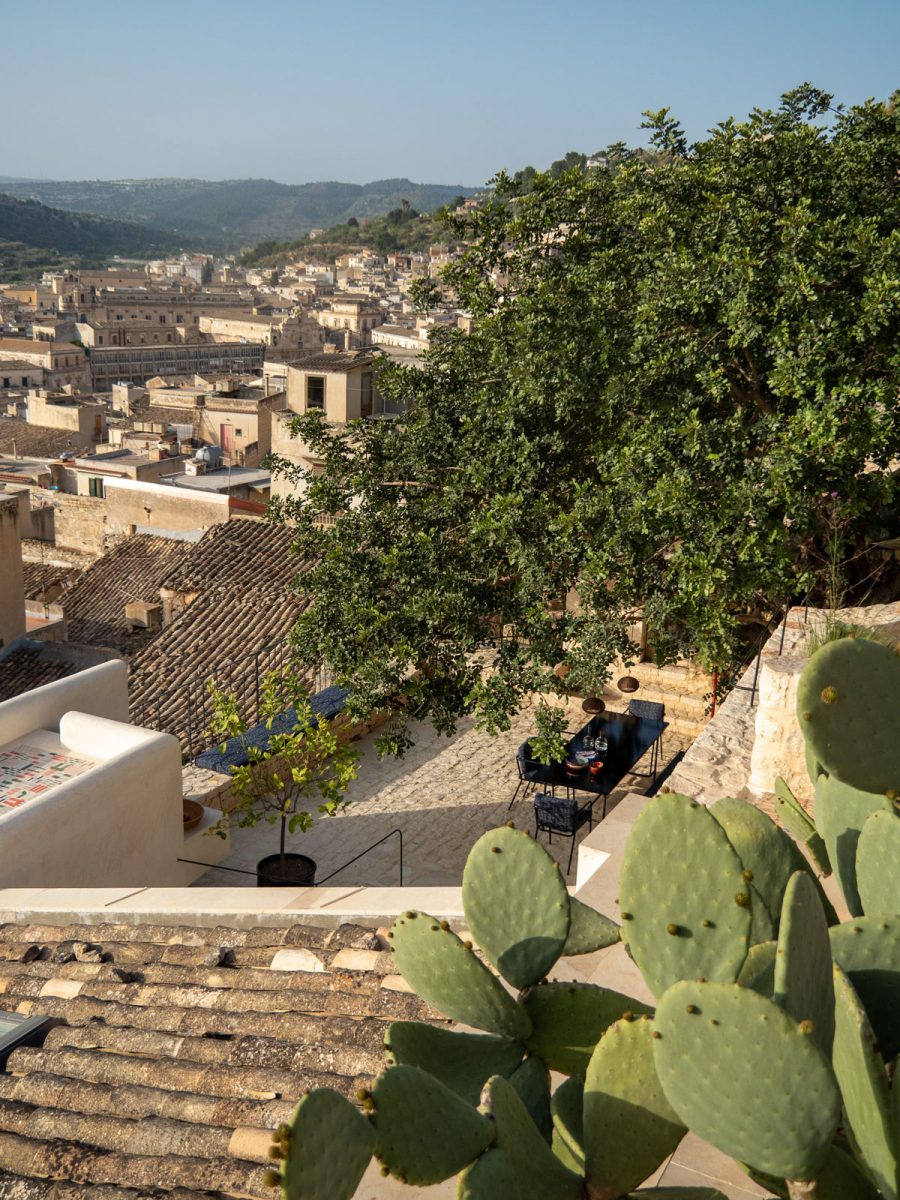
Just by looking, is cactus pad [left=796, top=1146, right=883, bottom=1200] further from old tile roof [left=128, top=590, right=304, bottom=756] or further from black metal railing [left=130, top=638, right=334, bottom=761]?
old tile roof [left=128, top=590, right=304, bottom=756]

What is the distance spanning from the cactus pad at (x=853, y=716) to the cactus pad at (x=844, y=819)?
0.08 m

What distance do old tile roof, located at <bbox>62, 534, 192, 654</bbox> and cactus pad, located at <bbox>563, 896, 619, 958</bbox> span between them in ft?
52.8

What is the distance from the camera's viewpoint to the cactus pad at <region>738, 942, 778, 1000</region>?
7.15 ft

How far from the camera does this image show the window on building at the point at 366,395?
23438mm

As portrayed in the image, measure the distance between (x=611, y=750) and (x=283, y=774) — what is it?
10.4 ft

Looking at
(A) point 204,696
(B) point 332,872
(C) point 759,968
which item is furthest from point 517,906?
(A) point 204,696

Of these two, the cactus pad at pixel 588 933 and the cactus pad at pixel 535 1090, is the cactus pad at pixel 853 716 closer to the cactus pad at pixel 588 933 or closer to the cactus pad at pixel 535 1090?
the cactus pad at pixel 588 933

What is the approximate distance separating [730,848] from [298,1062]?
2.01m

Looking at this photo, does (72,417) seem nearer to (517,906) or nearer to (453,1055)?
(517,906)

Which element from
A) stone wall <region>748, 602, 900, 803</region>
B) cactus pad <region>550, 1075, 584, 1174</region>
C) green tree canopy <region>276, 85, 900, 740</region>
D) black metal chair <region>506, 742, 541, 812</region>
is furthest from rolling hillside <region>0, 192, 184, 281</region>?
cactus pad <region>550, 1075, 584, 1174</region>

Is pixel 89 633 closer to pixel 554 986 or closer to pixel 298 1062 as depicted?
pixel 298 1062

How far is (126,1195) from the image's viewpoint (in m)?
3.01

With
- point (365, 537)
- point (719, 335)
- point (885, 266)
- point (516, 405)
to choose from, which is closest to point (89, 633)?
point (365, 537)

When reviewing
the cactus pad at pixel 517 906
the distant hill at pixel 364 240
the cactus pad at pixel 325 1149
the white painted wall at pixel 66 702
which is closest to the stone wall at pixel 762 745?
the cactus pad at pixel 517 906
